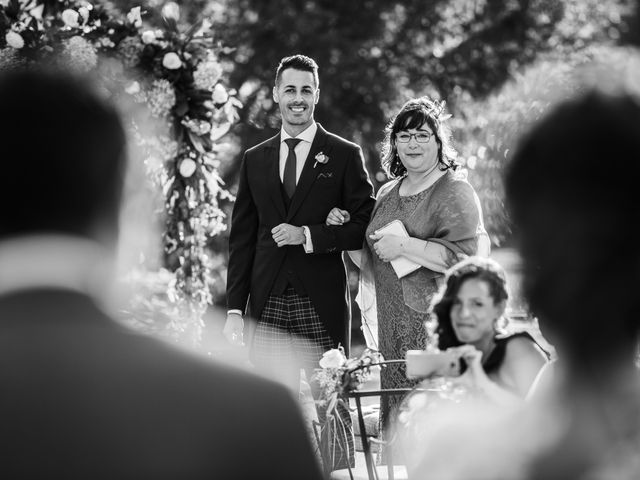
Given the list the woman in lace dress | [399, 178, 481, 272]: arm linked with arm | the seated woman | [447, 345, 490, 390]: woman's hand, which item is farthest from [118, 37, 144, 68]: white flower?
[447, 345, 490, 390]: woman's hand

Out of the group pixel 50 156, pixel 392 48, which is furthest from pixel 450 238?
pixel 392 48

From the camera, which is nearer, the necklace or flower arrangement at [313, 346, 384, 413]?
flower arrangement at [313, 346, 384, 413]

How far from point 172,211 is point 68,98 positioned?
5595mm

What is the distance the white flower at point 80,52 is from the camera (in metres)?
6.14

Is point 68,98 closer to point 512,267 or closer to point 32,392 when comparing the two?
point 32,392

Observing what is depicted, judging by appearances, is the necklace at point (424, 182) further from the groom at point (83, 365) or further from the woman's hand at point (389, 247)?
the groom at point (83, 365)

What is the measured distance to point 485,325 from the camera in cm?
301

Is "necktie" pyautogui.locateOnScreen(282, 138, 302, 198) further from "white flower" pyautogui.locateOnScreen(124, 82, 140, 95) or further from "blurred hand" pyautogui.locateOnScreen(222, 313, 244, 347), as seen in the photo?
"white flower" pyautogui.locateOnScreen(124, 82, 140, 95)

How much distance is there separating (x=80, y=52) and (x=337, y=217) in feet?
6.90

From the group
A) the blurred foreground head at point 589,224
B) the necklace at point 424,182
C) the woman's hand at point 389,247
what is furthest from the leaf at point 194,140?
the blurred foreground head at point 589,224

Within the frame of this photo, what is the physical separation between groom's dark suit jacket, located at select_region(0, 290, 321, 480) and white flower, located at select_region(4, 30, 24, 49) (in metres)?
5.19

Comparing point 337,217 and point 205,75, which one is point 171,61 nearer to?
point 205,75

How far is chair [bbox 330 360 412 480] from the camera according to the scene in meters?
3.73

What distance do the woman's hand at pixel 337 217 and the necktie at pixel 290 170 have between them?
26cm
